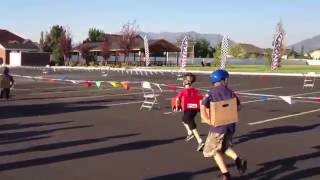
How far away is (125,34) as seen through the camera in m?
72.4

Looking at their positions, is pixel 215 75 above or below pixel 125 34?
below

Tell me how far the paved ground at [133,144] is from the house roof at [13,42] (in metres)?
73.4

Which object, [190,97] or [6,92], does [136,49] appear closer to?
[6,92]

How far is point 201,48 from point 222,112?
90854 mm

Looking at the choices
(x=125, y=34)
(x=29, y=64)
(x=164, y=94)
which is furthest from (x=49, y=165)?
(x=29, y=64)

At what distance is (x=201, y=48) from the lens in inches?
3804

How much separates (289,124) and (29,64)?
69903 mm

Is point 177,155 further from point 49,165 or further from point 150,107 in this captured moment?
point 150,107

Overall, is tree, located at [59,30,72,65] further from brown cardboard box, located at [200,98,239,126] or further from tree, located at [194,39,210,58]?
brown cardboard box, located at [200,98,239,126]

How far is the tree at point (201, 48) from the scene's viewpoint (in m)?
95.5

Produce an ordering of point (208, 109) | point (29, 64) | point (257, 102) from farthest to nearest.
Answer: point (29, 64)
point (257, 102)
point (208, 109)

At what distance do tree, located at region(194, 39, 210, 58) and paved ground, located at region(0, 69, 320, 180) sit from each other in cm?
7965

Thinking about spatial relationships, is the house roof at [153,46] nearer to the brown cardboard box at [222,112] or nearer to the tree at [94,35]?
the tree at [94,35]

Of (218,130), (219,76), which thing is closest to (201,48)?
(219,76)
